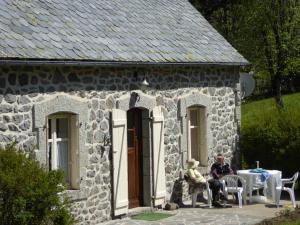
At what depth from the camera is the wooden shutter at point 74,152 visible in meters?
11.5

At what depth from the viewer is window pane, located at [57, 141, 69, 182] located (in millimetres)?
11427

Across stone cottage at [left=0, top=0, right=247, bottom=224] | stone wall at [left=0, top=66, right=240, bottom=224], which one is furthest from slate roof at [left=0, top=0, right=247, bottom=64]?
stone wall at [left=0, top=66, right=240, bottom=224]

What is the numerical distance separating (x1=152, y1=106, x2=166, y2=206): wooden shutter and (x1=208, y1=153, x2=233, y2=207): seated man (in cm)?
109

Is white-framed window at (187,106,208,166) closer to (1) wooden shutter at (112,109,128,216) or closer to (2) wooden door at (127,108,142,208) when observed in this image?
(2) wooden door at (127,108,142,208)

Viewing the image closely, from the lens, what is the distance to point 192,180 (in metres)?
13.9

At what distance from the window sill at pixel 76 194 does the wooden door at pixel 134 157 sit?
177cm

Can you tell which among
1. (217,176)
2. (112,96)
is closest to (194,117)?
(217,176)

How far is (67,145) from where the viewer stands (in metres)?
11.6

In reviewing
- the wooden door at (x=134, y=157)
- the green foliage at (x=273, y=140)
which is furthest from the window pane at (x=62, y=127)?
the green foliage at (x=273, y=140)

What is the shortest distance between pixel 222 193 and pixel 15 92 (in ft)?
19.0

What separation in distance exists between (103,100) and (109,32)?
1.77m

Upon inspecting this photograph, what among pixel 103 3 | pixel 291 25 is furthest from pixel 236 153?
pixel 291 25

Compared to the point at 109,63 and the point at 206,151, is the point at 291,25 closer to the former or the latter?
the point at 206,151

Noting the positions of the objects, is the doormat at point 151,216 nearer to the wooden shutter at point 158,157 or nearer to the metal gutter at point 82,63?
the wooden shutter at point 158,157
